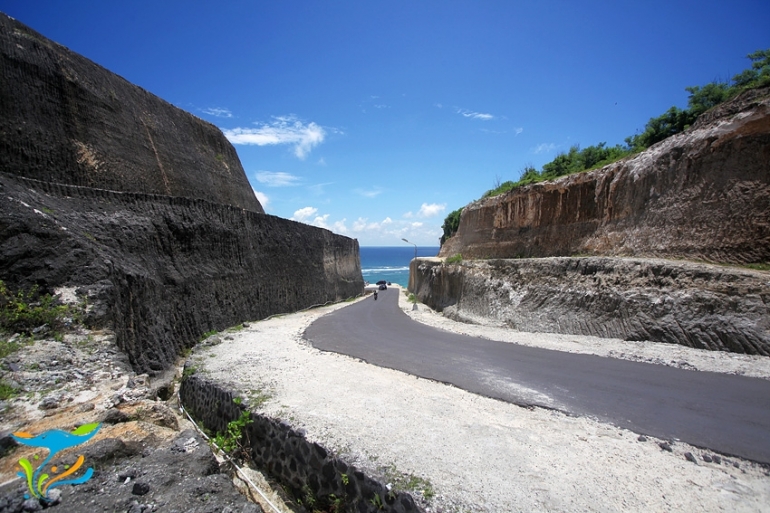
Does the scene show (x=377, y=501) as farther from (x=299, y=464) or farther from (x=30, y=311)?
(x=30, y=311)

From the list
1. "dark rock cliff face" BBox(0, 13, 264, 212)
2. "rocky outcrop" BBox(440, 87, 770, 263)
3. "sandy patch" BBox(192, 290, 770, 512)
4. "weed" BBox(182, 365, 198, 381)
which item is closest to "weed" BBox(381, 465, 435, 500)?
"sandy patch" BBox(192, 290, 770, 512)

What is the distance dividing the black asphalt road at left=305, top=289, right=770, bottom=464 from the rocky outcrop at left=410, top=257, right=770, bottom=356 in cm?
205

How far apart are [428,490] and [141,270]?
411 inches

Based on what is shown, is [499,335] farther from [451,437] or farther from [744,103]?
[744,103]

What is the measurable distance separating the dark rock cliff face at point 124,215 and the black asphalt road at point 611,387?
18.9ft

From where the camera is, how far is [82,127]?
A: 1490cm

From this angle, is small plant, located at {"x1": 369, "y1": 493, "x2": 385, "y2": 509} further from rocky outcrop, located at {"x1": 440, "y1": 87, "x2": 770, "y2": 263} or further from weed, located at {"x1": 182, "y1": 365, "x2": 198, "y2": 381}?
rocky outcrop, located at {"x1": 440, "y1": 87, "x2": 770, "y2": 263}

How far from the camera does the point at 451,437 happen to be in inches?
226

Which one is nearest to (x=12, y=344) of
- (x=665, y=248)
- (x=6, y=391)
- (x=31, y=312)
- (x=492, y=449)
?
(x=31, y=312)

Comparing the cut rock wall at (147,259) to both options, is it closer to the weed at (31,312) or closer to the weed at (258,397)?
the weed at (31,312)

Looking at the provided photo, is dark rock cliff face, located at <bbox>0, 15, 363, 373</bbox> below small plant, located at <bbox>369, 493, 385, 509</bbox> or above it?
above

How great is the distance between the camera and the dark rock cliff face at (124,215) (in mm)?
8797

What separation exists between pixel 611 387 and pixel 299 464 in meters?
6.08

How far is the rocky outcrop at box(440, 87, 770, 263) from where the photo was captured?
34.6 feet
